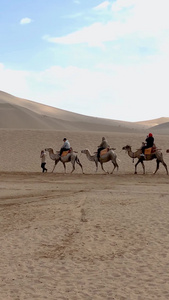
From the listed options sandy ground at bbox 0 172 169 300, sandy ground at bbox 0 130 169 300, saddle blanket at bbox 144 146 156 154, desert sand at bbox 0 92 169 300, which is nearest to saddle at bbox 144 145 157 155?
saddle blanket at bbox 144 146 156 154

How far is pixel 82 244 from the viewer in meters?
7.85

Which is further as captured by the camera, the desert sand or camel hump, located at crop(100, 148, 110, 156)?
camel hump, located at crop(100, 148, 110, 156)

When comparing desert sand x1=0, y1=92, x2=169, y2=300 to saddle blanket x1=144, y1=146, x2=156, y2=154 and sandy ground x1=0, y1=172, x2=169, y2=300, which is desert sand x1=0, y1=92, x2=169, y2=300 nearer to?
sandy ground x1=0, y1=172, x2=169, y2=300

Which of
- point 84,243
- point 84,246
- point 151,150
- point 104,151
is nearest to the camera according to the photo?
point 84,246

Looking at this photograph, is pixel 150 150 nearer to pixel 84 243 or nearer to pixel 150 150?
pixel 150 150

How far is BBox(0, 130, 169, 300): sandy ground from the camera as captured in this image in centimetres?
573

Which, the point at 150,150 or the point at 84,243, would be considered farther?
the point at 150,150

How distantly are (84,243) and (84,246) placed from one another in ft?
0.59

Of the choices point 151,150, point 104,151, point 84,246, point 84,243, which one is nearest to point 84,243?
point 84,243

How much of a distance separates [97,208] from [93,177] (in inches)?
389

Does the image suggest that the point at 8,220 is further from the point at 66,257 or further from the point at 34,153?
the point at 34,153

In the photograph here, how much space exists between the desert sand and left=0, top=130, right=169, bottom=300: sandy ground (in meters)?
0.01

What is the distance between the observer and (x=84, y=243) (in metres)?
7.91

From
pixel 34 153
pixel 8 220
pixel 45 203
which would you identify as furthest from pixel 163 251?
pixel 34 153
